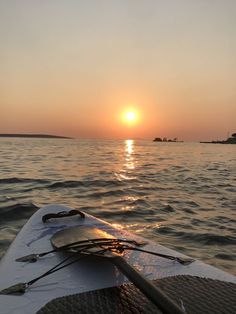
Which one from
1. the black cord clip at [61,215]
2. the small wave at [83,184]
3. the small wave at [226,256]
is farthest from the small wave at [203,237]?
the small wave at [83,184]

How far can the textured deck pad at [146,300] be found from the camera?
2.69 m

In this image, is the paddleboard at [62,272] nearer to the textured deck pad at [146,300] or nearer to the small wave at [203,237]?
the textured deck pad at [146,300]

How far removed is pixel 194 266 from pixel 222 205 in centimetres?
652

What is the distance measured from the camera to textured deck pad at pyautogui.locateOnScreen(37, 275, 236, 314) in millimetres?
2688

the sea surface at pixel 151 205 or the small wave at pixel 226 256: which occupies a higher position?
the sea surface at pixel 151 205

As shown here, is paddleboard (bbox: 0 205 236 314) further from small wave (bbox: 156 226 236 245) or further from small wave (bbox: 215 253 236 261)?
small wave (bbox: 156 226 236 245)

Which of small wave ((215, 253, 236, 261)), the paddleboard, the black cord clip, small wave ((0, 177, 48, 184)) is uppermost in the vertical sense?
the black cord clip

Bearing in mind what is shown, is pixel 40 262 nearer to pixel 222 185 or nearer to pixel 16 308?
pixel 16 308

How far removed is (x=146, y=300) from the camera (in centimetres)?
277

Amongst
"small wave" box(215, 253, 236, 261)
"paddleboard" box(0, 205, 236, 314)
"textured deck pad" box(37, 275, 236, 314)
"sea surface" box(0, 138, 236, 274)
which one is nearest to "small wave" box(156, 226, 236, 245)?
"sea surface" box(0, 138, 236, 274)

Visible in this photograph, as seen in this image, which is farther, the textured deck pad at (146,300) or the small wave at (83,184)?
the small wave at (83,184)

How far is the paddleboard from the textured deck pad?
13 cm

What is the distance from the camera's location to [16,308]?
8.98 ft

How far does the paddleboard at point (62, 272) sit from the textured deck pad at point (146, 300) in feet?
0.42
